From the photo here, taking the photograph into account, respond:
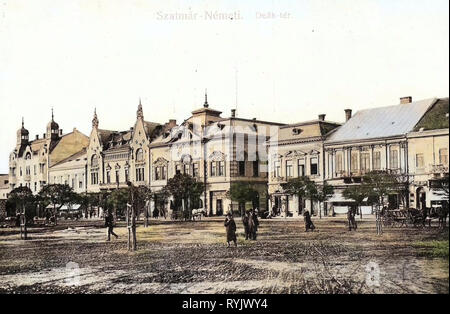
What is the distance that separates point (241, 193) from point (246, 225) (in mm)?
389

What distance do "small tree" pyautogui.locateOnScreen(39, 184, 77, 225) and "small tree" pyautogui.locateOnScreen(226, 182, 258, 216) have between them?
8.58 feet

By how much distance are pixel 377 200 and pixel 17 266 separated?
15.9 feet

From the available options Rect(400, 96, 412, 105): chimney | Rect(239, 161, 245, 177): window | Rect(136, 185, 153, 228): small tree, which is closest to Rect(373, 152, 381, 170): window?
Rect(400, 96, 412, 105): chimney

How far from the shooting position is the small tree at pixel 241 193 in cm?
740

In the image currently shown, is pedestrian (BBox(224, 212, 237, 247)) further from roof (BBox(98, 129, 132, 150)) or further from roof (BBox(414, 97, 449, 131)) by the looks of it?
roof (BBox(414, 97, 449, 131))

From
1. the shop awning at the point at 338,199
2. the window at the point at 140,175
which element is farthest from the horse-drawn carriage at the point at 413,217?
the window at the point at 140,175

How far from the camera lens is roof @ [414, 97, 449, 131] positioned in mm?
6154

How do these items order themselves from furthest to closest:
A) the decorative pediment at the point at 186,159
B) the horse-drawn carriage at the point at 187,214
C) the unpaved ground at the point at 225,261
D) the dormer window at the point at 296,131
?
1. the decorative pediment at the point at 186,159
2. the horse-drawn carriage at the point at 187,214
3. the dormer window at the point at 296,131
4. the unpaved ground at the point at 225,261

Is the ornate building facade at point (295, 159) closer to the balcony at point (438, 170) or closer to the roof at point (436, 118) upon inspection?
the roof at point (436, 118)

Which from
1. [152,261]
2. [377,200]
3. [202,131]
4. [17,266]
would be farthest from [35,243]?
[377,200]

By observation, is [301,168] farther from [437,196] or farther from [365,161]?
[437,196]

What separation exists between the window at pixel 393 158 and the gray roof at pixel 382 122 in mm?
175
